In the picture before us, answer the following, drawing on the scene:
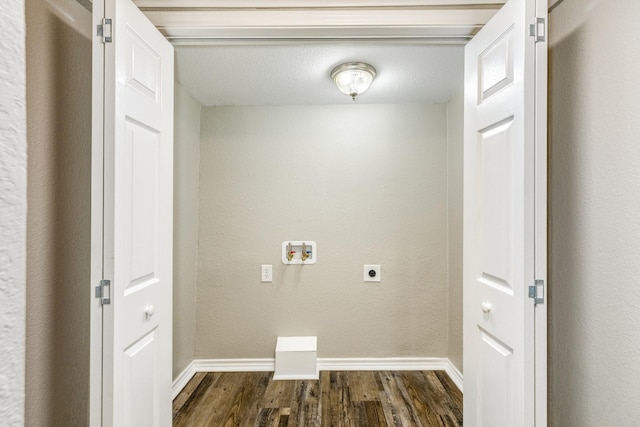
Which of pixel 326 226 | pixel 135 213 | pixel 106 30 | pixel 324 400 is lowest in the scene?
pixel 324 400

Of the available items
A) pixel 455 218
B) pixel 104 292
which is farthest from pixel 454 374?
pixel 104 292

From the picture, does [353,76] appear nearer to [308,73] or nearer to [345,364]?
[308,73]

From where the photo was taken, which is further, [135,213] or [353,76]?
[353,76]

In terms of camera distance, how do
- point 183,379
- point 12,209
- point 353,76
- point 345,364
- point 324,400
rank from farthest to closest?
point 345,364, point 183,379, point 324,400, point 353,76, point 12,209

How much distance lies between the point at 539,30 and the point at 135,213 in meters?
1.58

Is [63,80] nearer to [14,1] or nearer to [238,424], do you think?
[14,1]

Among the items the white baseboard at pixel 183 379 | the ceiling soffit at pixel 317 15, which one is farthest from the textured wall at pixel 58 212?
the white baseboard at pixel 183 379

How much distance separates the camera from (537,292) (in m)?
1.20

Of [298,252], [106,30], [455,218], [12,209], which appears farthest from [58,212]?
[455,218]

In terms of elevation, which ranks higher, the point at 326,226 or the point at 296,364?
the point at 326,226

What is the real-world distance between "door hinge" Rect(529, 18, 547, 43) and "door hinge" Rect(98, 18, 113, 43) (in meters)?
1.41

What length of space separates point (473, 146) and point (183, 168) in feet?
6.53

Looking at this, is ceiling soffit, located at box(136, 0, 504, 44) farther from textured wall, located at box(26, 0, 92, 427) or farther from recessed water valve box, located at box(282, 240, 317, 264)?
recessed water valve box, located at box(282, 240, 317, 264)

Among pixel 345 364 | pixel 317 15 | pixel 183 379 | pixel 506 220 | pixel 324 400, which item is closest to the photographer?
pixel 506 220
